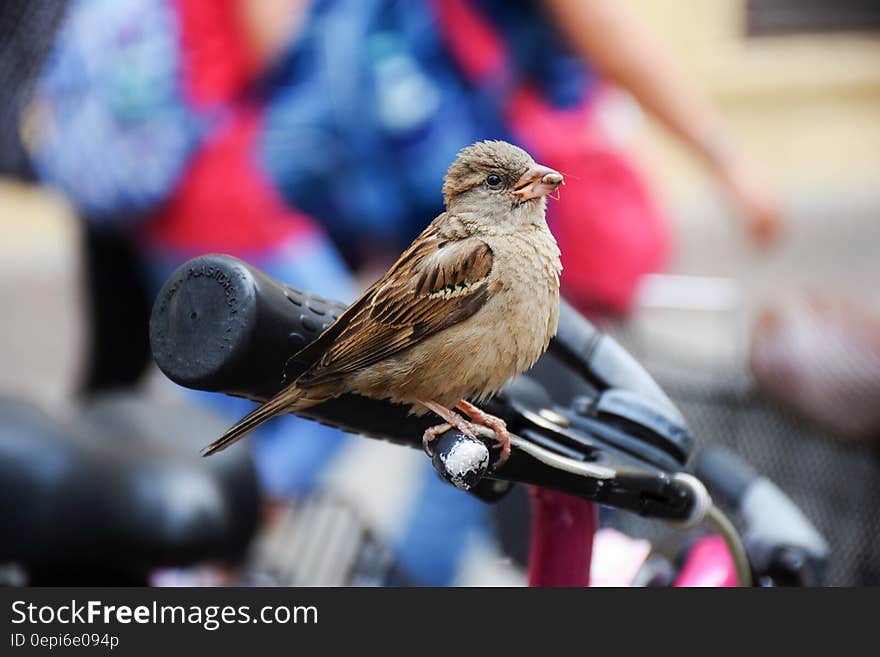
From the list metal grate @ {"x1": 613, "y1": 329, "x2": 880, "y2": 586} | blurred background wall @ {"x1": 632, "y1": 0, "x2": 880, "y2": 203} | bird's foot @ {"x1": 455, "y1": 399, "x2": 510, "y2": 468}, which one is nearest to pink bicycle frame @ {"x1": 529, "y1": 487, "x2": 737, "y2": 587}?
bird's foot @ {"x1": 455, "y1": 399, "x2": 510, "y2": 468}

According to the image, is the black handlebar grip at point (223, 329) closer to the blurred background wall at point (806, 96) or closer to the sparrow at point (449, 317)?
the sparrow at point (449, 317)

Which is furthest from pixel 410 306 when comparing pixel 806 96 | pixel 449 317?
pixel 806 96

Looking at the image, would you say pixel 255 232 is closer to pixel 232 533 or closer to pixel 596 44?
pixel 232 533

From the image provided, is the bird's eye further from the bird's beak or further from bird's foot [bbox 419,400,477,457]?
bird's foot [bbox 419,400,477,457]

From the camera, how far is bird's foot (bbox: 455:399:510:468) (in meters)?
0.68

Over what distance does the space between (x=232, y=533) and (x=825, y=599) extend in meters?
0.61

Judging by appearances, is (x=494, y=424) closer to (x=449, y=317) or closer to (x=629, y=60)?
→ (x=449, y=317)

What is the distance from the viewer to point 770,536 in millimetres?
1104

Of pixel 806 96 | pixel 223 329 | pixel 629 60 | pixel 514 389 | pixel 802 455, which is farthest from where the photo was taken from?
pixel 806 96

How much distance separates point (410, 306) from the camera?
0.65 m

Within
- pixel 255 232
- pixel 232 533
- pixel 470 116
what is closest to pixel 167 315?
pixel 470 116

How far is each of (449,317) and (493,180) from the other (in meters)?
0.08

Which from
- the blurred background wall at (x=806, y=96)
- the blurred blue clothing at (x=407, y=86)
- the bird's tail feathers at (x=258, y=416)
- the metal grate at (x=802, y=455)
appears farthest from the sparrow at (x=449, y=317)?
the blurred background wall at (x=806, y=96)

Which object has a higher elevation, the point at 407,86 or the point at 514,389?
the point at 407,86
